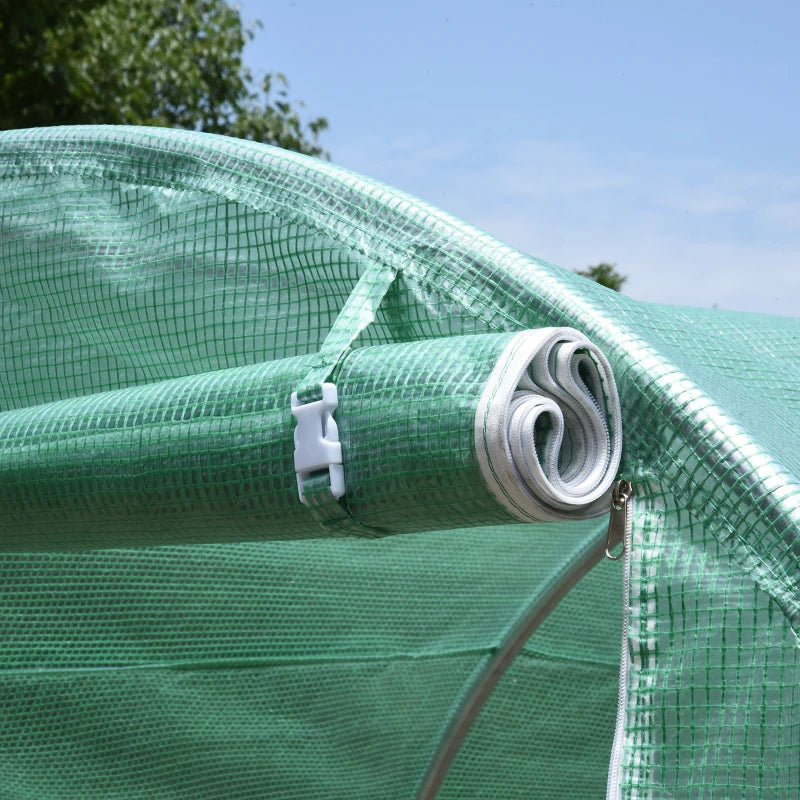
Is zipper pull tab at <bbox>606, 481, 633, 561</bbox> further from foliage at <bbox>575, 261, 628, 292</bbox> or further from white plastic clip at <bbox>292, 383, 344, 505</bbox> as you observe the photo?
foliage at <bbox>575, 261, 628, 292</bbox>

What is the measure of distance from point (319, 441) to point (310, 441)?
13mm

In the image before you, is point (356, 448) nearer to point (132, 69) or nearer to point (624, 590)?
point (624, 590)

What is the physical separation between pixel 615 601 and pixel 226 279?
2266mm

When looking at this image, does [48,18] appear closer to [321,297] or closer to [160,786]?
[160,786]

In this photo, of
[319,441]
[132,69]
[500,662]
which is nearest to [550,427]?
[319,441]

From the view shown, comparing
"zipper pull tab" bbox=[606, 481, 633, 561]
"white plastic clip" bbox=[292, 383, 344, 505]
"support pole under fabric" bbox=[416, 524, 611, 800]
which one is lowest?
A: "support pole under fabric" bbox=[416, 524, 611, 800]

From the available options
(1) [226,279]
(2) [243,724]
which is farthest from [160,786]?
(1) [226,279]

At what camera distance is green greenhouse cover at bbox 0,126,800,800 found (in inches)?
53.9

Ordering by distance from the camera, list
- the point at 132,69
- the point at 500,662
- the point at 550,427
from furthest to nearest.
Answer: the point at 132,69 < the point at 500,662 < the point at 550,427

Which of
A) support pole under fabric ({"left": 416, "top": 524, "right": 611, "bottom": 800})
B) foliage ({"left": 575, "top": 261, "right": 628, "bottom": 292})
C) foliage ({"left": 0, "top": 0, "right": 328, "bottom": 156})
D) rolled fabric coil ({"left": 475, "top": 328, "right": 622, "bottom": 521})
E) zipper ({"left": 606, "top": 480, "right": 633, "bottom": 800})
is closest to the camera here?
rolled fabric coil ({"left": 475, "top": 328, "right": 622, "bottom": 521})

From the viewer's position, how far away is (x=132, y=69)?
30.5 feet

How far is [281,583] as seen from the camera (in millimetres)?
3236

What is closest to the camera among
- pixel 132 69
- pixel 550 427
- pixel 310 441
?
pixel 550 427

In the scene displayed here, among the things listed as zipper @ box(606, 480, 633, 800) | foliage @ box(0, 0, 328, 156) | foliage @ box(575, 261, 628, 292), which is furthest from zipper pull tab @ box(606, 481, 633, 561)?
foliage @ box(575, 261, 628, 292)
